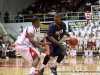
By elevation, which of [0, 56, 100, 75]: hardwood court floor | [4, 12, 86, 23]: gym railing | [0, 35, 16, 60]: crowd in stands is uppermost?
[4, 12, 86, 23]: gym railing

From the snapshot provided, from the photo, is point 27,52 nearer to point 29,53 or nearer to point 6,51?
point 29,53

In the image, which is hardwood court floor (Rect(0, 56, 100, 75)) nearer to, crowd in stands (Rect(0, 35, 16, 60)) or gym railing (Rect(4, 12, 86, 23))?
crowd in stands (Rect(0, 35, 16, 60))

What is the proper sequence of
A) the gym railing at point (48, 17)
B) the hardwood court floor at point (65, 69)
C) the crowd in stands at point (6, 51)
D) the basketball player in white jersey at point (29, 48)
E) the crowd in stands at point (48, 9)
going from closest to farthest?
the basketball player in white jersey at point (29, 48)
the hardwood court floor at point (65, 69)
the crowd in stands at point (6, 51)
the gym railing at point (48, 17)
the crowd in stands at point (48, 9)

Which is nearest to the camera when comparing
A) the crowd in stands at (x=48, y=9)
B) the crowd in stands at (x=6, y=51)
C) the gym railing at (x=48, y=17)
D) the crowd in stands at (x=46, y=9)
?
the crowd in stands at (x=6, y=51)

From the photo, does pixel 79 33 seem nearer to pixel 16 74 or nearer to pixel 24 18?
pixel 24 18

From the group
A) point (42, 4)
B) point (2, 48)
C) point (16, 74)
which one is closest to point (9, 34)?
point (2, 48)

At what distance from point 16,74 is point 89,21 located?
15.1 metres

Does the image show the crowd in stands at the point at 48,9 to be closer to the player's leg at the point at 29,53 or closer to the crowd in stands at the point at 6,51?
the crowd in stands at the point at 6,51

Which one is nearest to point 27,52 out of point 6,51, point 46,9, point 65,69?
point 65,69

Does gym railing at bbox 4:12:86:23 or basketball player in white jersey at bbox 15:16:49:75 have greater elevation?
basketball player in white jersey at bbox 15:16:49:75

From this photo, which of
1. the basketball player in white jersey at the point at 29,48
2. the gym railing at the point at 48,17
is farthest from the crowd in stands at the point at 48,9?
the basketball player in white jersey at the point at 29,48

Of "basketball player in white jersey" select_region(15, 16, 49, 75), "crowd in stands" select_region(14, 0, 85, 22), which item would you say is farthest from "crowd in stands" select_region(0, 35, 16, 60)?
"basketball player in white jersey" select_region(15, 16, 49, 75)

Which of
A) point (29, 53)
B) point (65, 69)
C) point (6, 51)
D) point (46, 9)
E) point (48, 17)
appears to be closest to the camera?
point (29, 53)

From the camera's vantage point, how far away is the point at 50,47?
8359mm
